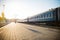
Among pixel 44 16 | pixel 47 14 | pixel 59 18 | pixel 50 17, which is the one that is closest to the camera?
pixel 59 18

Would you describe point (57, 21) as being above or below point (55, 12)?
below

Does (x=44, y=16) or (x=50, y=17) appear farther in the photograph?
(x=44, y=16)

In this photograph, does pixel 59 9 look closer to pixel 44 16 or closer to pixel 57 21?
pixel 57 21

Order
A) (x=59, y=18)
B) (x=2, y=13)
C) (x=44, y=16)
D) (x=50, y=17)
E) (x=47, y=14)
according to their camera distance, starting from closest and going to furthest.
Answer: (x=2, y=13), (x=59, y=18), (x=50, y=17), (x=47, y=14), (x=44, y=16)

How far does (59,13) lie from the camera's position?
14.7 meters

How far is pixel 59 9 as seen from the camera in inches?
582

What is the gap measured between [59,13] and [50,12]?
136 centimetres

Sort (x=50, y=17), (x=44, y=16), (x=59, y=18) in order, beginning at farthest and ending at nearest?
1. (x=44, y=16)
2. (x=50, y=17)
3. (x=59, y=18)

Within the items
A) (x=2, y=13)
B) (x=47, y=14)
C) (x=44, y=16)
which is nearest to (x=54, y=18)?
(x=47, y=14)

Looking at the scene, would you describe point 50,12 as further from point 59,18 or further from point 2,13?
point 2,13

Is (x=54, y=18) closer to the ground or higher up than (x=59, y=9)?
closer to the ground

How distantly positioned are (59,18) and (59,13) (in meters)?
0.64

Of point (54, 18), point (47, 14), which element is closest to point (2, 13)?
point (54, 18)

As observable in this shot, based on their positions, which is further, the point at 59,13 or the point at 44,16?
the point at 44,16
